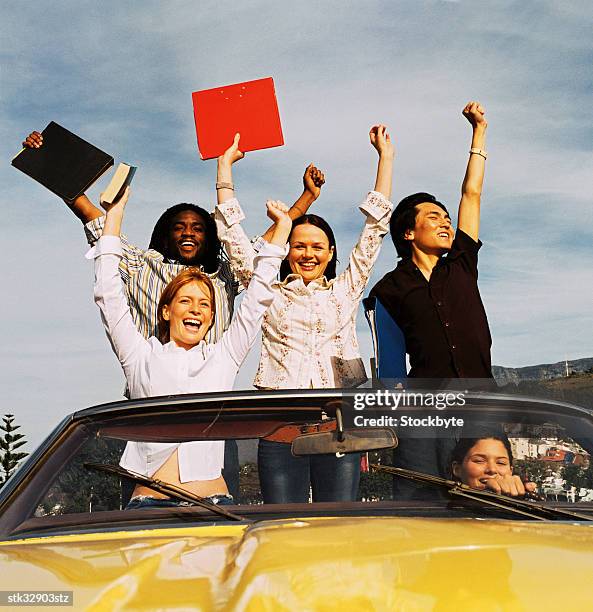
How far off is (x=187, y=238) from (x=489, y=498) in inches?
137

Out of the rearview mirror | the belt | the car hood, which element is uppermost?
the belt

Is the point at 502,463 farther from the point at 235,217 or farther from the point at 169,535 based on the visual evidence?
the point at 235,217

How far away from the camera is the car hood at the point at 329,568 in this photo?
6.56 feet

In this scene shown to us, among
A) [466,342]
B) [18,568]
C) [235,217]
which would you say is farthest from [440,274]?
[18,568]

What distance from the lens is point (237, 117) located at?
6418 mm

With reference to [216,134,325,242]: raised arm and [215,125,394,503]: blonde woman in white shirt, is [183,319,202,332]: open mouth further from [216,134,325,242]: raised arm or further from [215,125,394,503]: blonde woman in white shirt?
[216,134,325,242]: raised arm

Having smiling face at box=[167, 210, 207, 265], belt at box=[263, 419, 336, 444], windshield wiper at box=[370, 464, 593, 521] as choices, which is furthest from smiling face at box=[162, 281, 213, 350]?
windshield wiper at box=[370, 464, 593, 521]

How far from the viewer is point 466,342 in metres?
5.37

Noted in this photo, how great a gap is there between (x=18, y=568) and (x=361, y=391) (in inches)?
52.3

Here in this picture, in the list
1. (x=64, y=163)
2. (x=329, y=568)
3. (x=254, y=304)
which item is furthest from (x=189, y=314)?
(x=329, y=568)

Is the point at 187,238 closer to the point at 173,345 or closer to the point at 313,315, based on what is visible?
the point at 313,315

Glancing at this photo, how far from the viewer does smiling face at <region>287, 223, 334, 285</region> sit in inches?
238

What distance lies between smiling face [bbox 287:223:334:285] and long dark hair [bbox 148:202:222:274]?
48cm

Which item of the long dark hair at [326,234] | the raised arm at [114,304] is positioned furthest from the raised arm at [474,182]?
the raised arm at [114,304]
